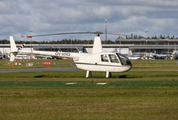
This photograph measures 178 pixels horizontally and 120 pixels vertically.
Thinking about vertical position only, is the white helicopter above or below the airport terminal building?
below

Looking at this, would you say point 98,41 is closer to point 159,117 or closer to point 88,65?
point 88,65

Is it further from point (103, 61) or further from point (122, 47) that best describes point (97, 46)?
point (122, 47)

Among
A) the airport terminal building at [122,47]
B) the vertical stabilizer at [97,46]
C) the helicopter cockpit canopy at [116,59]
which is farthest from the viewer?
the airport terminal building at [122,47]

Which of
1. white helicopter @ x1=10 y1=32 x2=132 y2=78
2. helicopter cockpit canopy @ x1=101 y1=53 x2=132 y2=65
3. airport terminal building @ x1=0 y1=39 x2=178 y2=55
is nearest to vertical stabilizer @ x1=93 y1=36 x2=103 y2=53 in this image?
white helicopter @ x1=10 y1=32 x2=132 y2=78

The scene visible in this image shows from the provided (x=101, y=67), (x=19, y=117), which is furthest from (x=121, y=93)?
(x=101, y=67)

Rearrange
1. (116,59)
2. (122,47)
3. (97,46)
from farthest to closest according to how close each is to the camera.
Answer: (122,47), (97,46), (116,59)

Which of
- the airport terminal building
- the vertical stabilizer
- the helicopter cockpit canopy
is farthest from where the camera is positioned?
the airport terminal building

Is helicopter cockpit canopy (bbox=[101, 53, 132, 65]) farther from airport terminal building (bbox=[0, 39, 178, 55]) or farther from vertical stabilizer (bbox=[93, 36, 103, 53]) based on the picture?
airport terminal building (bbox=[0, 39, 178, 55])

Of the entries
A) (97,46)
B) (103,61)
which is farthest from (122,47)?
(103,61)

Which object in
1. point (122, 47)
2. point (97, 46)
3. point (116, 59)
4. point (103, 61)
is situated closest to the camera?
point (116, 59)

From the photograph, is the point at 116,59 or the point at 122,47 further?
the point at 122,47

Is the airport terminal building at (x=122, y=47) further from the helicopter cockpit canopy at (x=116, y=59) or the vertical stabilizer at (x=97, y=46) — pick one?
the helicopter cockpit canopy at (x=116, y=59)

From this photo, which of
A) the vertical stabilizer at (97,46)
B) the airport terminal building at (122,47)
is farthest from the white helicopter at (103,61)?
the airport terminal building at (122,47)

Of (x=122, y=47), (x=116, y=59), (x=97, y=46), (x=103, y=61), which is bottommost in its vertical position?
(x=103, y=61)
